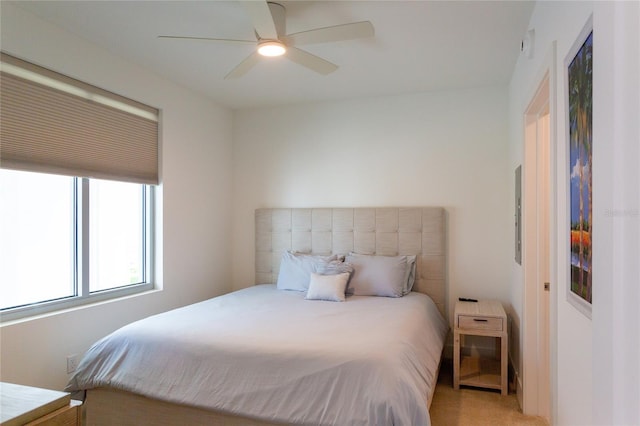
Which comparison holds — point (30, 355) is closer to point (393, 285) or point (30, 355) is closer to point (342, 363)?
point (342, 363)

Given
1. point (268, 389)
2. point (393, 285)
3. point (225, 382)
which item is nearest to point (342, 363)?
point (268, 389)

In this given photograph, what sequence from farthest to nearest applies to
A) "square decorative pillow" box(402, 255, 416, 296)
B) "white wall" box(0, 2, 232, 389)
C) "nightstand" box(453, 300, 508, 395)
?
"square decorative pillow" box(402, 255, 416, 296)
"nightstand" box(453, 300, 508, 395)
"white wall" box(0, 2, 232, 389)

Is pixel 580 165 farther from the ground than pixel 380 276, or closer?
farther from the ground

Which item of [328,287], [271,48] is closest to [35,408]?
[271,48]

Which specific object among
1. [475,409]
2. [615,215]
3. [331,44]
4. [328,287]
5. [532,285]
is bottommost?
[475,409]

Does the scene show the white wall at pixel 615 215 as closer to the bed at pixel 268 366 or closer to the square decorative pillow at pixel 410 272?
the bed at pixel 268 366

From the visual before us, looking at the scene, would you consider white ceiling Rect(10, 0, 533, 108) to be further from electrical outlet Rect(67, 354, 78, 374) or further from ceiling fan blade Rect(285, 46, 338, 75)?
electrical outlet Rect(67, 354, 78, 374)

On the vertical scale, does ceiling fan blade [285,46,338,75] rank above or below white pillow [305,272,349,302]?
above

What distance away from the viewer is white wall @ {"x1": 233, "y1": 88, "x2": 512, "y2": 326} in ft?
11.6

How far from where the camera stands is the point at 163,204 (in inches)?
132

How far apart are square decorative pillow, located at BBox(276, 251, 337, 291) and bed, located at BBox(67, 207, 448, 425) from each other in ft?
1.62

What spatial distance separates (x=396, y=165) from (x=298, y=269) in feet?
4.45

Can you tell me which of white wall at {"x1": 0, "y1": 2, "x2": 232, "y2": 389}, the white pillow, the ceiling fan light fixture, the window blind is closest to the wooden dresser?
white wall at {"x1": 0, "y1": 2, "x2": 232, "y2": 389}

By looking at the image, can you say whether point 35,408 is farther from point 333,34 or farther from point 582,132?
point 333,34
